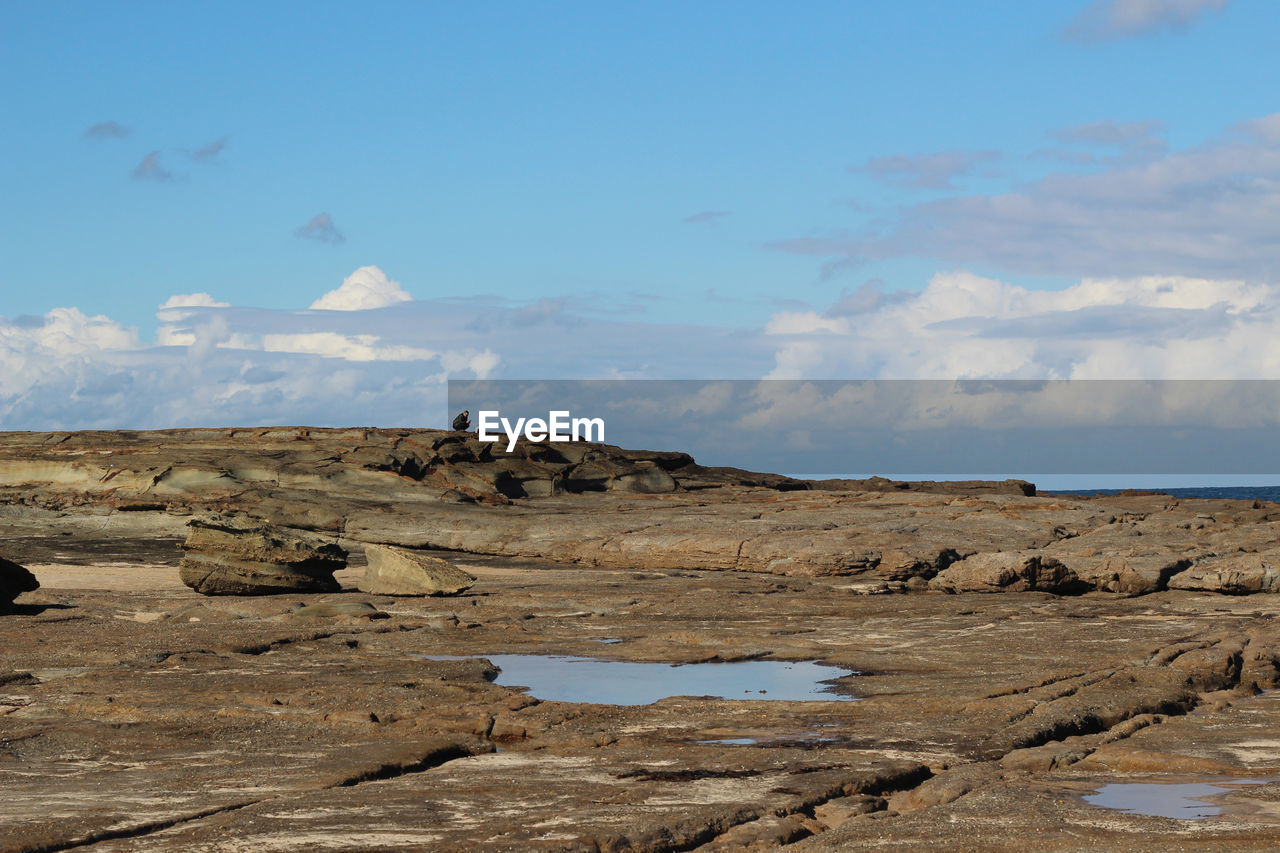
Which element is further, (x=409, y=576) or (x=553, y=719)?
(x=409, y=576)

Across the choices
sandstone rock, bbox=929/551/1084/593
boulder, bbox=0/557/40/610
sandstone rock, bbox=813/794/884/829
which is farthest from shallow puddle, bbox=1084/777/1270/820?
boulder, bbox=0/557/40/610

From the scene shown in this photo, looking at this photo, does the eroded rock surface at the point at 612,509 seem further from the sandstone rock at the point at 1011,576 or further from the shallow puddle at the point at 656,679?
the shallow puddle at the point at 656,679

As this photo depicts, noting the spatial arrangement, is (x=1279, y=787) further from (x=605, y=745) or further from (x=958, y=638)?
(x=958, y=638)

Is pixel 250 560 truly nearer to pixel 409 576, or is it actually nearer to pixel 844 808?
pixel 409 576

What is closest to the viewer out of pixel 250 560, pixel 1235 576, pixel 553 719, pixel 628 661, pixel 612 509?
pixel 553 719

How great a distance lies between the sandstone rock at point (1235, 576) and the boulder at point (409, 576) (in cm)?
1249

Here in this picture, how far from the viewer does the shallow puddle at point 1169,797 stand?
7.32 meters

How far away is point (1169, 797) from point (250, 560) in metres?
16.8

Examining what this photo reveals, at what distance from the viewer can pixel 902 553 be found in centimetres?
2272

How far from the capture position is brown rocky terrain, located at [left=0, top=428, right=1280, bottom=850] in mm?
7348

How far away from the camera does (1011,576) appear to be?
2139cm

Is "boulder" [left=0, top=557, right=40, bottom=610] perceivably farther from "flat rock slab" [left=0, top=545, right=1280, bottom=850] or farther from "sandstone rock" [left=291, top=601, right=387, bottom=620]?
"sandstone rock" [left=291, top=601, right=387, bottom=620]

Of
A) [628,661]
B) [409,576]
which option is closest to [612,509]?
[409,576]

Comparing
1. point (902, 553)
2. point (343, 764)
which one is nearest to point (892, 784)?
point (343, 764)
